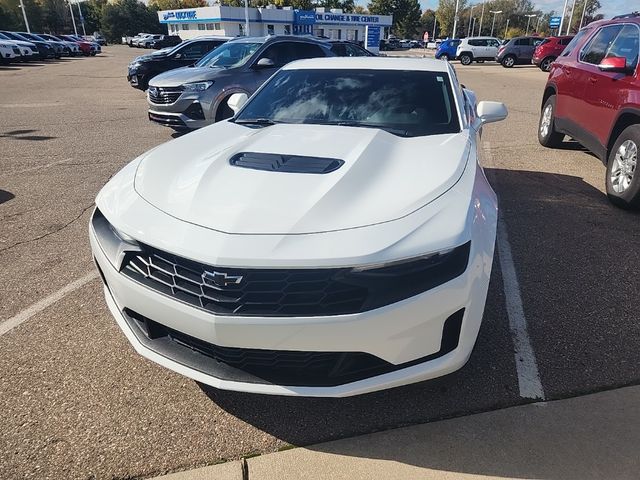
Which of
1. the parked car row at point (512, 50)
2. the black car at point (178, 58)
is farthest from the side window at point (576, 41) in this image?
the parked car row at point (512, 50)

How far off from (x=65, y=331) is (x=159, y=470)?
4.51ft

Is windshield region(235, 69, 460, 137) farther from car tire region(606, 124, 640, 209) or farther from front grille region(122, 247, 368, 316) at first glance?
car tire region(606, 124, 640, 209)

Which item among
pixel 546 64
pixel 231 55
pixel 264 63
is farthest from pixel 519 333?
pixel 546 64

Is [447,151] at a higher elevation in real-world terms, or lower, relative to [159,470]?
higher

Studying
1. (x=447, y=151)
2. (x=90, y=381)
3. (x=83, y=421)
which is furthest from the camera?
(x=447, y=151)

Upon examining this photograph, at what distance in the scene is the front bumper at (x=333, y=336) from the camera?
187cm

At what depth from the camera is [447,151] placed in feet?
9.15

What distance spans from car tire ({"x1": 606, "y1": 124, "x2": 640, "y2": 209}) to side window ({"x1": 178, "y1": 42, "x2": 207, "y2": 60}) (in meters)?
12.0

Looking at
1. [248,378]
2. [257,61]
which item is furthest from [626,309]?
[257,61]

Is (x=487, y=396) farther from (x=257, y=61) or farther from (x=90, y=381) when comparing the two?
(x=257, y=61)

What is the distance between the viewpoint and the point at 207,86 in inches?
316

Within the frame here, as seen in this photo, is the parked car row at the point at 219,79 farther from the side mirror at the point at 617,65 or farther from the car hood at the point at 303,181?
the side mirror at the point at 617,65

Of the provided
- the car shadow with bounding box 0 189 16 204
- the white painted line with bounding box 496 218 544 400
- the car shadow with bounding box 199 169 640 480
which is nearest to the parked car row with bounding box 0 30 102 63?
the car shadow with bounding box 0 189 16 204

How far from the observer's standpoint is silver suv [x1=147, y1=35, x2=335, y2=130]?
7977mm
